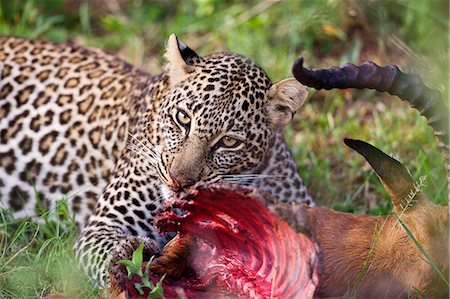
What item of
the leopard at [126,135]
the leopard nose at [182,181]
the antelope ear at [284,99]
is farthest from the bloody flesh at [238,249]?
the antelope ear at [284,99]

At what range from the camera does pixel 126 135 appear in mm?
7098

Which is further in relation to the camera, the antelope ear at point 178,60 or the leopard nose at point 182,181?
the antelope ear at point 178,60

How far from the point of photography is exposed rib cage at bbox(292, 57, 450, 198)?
4535mm

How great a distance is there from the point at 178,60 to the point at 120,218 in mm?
1192

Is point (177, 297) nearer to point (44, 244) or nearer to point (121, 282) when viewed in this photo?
point (121, 282)

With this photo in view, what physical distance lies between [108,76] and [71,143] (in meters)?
0.69

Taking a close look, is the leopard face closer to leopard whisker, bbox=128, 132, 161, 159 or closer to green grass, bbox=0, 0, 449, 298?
leopard whisker, bbox=128, 132, 161, 159

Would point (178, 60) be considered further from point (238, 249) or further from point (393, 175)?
point (393, 175)

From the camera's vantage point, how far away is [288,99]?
6156 millimetres

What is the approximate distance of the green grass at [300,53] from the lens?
637 cm

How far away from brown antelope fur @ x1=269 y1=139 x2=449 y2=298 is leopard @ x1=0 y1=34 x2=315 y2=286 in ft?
3.85

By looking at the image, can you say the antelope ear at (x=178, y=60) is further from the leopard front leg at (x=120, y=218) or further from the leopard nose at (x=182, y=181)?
the leopard nose at (x=182, y=181)

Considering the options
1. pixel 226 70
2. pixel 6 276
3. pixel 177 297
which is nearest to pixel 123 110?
pixel 226 70

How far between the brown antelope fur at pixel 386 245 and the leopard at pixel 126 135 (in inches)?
46.2
